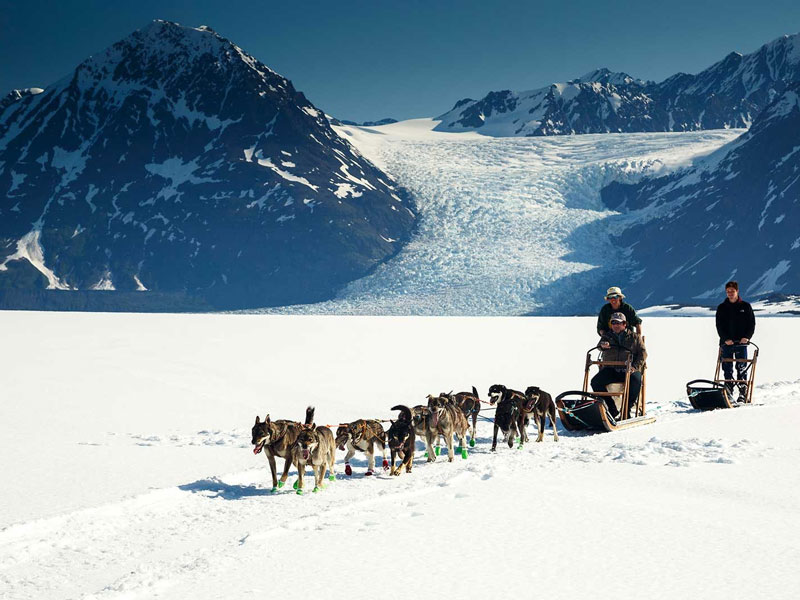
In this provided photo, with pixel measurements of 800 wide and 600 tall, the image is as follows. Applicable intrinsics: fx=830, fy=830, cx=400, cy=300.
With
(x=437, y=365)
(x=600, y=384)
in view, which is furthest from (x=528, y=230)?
(x=600, y=384)

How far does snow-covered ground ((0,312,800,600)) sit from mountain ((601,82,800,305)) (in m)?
83.1

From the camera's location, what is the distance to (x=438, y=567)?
532 centimetres

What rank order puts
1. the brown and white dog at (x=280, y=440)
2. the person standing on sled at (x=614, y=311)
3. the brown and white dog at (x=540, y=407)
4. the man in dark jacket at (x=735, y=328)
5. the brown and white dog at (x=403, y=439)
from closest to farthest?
1. the brown and white dog at (x=280, y=440)
2. the brown and white dog at (x=403, y=439)
3. the brown and white dog at (x=540, y=407)
4. the person standing on sled at (x=614, y=311)
5. the man in dark jacket at (x=735, y=328)

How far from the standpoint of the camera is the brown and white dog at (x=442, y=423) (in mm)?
8977

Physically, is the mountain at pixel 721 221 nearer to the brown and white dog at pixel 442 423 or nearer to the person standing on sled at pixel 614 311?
the person standing on sled at pixel 614 311

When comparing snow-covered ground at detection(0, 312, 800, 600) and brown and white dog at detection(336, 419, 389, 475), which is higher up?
brown and white dog at detection(336, 419, 389, 475)

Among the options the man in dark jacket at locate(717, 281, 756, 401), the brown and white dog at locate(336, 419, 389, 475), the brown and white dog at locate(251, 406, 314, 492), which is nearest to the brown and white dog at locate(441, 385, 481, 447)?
the brown and white dog at locate(336, 419, 389, 475)

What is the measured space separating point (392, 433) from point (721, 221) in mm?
110490

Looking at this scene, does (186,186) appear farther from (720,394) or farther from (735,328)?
(720,394)

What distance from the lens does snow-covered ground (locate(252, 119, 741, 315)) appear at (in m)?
74.2

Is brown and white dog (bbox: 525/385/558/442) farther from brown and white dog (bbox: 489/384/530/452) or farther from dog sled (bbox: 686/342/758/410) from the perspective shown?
dog sled (bbox: 686/342/758/410)

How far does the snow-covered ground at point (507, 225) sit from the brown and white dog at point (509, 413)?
59504 mm

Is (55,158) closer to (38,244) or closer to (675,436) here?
(38,244)

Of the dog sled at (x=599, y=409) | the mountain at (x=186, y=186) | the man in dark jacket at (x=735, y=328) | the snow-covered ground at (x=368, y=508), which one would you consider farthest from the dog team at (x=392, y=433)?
the mountain at (x=186, y=186)
